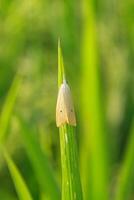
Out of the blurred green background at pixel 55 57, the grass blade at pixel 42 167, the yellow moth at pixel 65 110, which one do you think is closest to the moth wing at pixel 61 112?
the yellow moth at pixel 65 110

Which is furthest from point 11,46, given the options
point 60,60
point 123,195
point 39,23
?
point 60,60

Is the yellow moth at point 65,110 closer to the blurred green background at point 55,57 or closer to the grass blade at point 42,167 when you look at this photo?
the grass blade at point 42,167

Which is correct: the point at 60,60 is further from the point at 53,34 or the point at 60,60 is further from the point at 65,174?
the point at 53,34

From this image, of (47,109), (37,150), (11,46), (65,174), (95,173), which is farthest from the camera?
(11,46)

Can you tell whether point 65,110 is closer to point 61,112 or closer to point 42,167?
point 61,112

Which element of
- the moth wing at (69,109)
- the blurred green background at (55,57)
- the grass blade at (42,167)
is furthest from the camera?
the blurred green background at (55,57)
